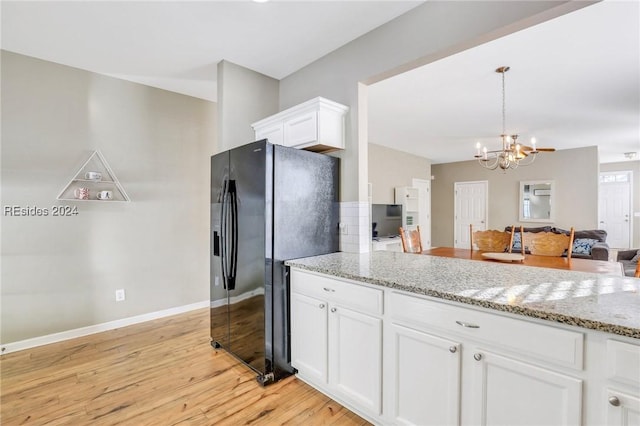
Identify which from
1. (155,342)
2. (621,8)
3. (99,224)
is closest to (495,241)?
(621,8)

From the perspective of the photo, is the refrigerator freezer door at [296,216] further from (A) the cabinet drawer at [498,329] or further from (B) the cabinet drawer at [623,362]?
(B) the cabinet drawer at [623,362]

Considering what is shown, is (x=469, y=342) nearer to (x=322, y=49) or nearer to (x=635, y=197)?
(x=322, y=49)

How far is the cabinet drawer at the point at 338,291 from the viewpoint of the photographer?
5.45 ft

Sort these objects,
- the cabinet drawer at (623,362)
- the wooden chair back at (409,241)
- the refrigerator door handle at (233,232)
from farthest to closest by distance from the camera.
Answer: the wooden chair back at (409,241) → the refrigerator door handle at (233,232) → the cabinet drawer at (623,362)

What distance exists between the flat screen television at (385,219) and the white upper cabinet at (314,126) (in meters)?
3.58

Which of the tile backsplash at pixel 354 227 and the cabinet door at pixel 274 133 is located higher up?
the cabinet door at pixel 274 133

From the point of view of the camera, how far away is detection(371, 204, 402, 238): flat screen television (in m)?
6.06

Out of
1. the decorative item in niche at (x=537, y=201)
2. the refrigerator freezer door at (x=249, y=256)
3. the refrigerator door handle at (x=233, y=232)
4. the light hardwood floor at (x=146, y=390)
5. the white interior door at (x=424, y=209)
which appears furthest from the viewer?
the white interior door at (x=424, y=209)

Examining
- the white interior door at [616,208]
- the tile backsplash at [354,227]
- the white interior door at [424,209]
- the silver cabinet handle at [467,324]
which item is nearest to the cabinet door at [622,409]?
the silver cabinet handle at [467,324]

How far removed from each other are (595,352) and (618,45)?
2924 millimetres

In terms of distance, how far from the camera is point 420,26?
2.09 m

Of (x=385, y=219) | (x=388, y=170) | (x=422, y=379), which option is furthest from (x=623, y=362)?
(x=388, y=170)

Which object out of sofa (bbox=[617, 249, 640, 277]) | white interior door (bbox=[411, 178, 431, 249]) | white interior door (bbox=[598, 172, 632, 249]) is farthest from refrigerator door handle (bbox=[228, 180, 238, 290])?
white interior door (bbox=[598, 172, 632, 249])

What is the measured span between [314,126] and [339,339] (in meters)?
1.58
